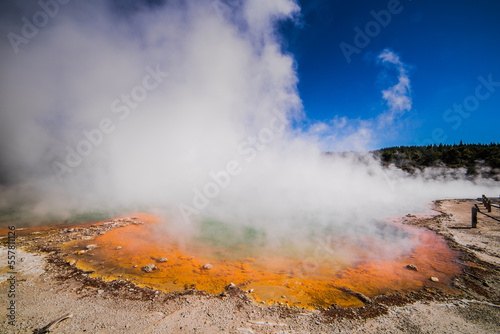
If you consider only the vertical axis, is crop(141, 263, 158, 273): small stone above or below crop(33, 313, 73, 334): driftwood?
above

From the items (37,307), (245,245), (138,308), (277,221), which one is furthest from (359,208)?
(37,307)

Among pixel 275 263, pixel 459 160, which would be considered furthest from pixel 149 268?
pixel 459 160

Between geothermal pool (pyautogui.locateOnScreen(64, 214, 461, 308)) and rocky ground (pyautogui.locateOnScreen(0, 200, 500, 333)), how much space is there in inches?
16.2

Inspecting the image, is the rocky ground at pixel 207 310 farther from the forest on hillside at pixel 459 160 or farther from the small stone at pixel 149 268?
the forest on hillside at pixel 459 160

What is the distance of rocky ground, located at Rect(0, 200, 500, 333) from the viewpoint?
3.83 metres

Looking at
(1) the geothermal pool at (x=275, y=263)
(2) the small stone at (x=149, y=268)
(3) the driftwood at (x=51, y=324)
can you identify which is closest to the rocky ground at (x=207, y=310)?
(3) the driftwood at (x=51, y=324)

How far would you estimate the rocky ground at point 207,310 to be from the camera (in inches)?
151

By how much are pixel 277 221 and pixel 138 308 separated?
353 inches

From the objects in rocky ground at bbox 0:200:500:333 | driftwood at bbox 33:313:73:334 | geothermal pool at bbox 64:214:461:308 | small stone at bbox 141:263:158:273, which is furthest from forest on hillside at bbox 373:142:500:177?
Result: driftwood at bbox 33:313:73:334

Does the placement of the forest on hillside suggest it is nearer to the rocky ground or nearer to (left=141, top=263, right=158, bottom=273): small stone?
the rocky ground

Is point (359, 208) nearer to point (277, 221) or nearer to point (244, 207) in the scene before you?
point (277, 221)

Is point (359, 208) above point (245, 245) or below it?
above

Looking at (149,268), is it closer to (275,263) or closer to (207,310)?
(207,310)

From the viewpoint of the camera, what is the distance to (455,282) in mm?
5609
